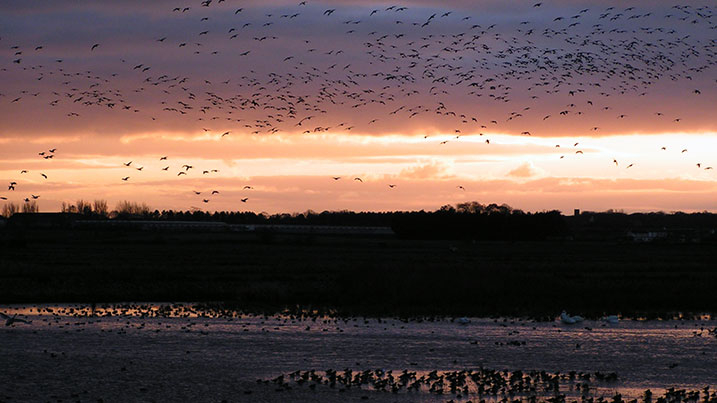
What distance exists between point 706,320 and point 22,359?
29.5m

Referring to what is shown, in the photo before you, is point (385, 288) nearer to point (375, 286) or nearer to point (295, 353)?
point (375, 286)

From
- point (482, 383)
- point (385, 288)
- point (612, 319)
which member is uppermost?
point (385, 288)

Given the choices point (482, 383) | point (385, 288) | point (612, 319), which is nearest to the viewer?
point (482, 383)

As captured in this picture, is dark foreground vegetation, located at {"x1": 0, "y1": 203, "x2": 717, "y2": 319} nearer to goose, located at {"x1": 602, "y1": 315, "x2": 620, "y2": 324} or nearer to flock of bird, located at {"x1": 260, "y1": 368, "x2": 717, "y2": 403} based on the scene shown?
goose, located at {"x1": 602, "y1": 315, "x2": 620, "y2": 324}

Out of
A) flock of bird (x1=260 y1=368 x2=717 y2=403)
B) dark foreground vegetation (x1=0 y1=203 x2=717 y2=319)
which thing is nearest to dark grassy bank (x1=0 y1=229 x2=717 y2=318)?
dark foreground vegetation (x1=0 y1=203 x2=717 y2=319)

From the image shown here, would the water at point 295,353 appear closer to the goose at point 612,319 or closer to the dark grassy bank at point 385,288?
the goose at point 612,319

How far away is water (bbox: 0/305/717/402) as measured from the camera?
22.5 metres

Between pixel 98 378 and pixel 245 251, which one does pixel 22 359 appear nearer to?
pixel 98 378

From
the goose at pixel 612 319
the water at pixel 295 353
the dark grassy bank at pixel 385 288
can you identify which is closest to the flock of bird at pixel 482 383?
the water at pixel 295 353

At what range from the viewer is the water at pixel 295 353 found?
22.5 m

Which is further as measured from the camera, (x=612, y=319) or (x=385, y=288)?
(x=385, y=288)

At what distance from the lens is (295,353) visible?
28.4m

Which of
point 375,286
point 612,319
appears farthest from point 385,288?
point 612,319

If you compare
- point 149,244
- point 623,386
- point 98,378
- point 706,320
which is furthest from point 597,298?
point 149,244
